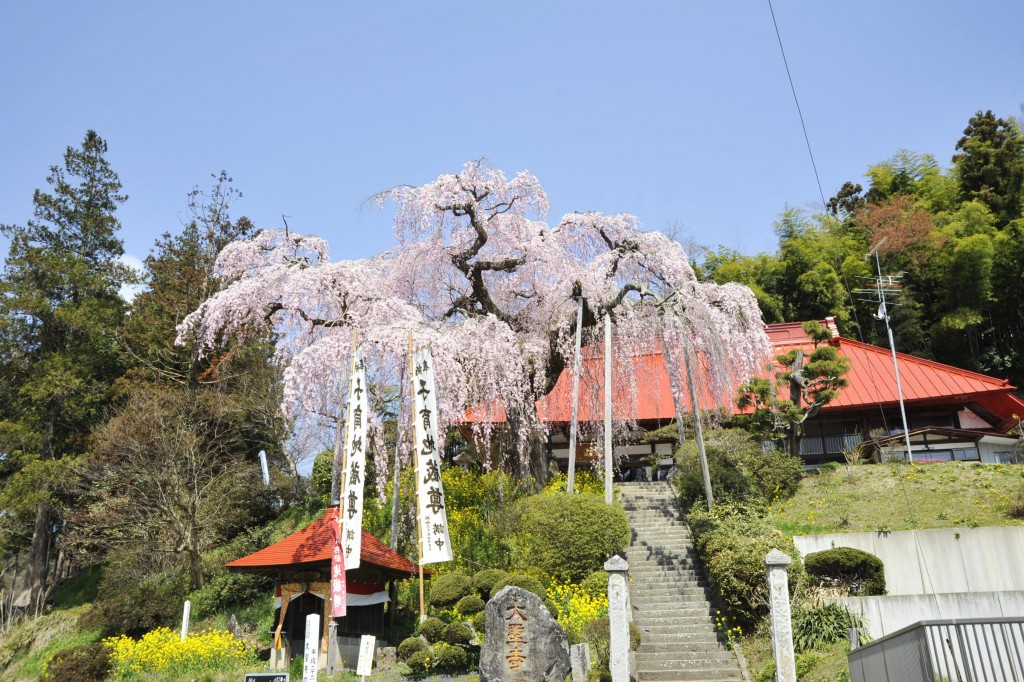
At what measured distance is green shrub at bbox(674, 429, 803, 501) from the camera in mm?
16969

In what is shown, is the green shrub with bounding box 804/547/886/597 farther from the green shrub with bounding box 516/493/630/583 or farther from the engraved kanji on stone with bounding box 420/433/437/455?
the engraved kanji on stone with bounding box 420/433/437/455

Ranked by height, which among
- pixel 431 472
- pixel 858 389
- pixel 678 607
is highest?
pixel 858 389

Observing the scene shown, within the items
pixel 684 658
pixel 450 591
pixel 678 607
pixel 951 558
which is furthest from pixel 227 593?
pixel 951 558

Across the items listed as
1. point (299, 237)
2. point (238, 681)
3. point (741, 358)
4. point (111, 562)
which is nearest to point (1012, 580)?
point (741, 358)

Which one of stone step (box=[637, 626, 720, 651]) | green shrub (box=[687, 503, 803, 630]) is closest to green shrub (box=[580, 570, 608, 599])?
stone step (box=[637, 626, 720, 651])

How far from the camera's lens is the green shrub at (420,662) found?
1278 centimetres

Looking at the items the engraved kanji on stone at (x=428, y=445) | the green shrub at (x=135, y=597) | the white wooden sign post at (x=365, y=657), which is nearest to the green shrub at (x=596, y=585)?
the engraved kanji on stone at (x=428, y=445)

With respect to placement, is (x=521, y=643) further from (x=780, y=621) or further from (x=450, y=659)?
(x=780, y=621)

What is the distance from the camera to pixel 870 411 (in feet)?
73.3

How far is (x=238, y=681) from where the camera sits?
13633 millimetres

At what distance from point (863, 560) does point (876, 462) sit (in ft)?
28.7

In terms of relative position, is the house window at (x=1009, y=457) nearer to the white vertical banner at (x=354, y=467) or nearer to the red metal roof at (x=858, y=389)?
the red metal roof at (x=858, y=389)

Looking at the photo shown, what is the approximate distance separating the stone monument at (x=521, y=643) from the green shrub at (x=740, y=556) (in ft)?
12.1

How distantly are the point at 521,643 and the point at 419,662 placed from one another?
272 cm
